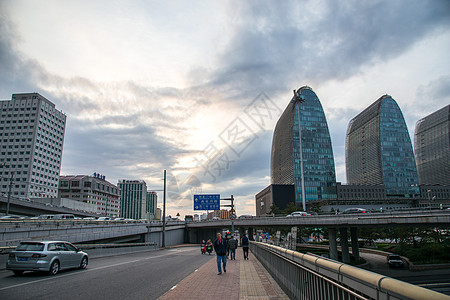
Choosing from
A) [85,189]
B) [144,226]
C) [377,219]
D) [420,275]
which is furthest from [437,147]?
[85,189]

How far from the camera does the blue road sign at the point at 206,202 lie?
194 ft

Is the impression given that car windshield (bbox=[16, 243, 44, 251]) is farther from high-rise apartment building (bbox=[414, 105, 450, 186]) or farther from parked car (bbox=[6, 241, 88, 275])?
high-rise apartment building (bbox=[414, 105, 450, 186])

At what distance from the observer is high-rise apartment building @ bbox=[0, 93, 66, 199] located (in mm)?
128875

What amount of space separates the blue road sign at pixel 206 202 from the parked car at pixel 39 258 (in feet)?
149

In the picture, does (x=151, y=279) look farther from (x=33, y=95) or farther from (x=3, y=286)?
(x=33, y=95)

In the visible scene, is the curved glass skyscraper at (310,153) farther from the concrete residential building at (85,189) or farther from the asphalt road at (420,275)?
the asphalt road at (420,275)

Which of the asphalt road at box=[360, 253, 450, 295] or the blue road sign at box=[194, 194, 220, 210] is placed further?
the blue road sign at box=[194, 194, 220, 210]

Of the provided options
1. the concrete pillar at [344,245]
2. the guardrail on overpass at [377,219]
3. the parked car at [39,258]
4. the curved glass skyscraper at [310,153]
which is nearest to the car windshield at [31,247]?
the parked car at [39,258]

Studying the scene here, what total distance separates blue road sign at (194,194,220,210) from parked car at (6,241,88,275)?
45.3 m

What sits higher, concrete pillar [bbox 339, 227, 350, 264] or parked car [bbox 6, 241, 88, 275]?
parked car [bbox 6, 241, 88, 275]

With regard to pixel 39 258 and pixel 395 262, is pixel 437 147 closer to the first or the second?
pixel 395 262

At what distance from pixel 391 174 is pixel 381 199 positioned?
29.5 metres

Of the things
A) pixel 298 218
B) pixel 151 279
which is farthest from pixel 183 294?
pixel 298 218

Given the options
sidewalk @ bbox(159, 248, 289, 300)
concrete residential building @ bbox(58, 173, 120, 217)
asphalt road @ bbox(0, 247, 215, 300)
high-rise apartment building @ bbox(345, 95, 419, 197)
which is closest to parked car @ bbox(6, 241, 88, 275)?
asphalt road @ bbox(0, 247, 215, 300)
